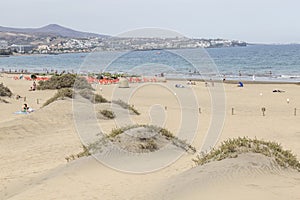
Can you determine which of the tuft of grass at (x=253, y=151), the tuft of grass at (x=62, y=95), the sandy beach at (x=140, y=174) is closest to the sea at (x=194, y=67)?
the tuft of grass at (x=62, y=95)

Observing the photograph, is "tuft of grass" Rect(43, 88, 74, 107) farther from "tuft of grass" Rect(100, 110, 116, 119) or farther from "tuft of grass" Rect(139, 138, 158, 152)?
"tuft of grass" Rect(139, 138, 158, 152)

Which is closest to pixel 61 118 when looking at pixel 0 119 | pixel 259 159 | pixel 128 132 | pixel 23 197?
pixel 0 119

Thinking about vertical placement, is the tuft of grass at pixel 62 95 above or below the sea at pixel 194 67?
below

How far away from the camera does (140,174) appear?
9.53 m

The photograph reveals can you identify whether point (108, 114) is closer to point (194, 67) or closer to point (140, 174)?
point (140, 174)

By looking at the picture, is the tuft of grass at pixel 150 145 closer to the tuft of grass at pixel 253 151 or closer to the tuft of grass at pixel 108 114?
the tuft of grass at pixel 253 151

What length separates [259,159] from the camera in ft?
27.3

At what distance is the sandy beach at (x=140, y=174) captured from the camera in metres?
7.42

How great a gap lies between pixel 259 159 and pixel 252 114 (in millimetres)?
15729

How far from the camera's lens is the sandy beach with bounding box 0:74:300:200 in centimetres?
742

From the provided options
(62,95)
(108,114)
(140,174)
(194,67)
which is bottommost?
(140,174)

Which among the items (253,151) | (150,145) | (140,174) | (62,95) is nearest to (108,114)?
(62,95)

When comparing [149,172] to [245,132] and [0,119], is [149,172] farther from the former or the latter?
[0,119]

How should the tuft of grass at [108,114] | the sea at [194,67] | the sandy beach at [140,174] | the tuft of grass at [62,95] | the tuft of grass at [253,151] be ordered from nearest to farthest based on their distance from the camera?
1. the sandy beach at [140,174]
2. the tuft of grass at [253,151]
3. the tuft of grass at [108,114]
4. the sea at [194,67]
5. the tuft of grass at [62,95]
